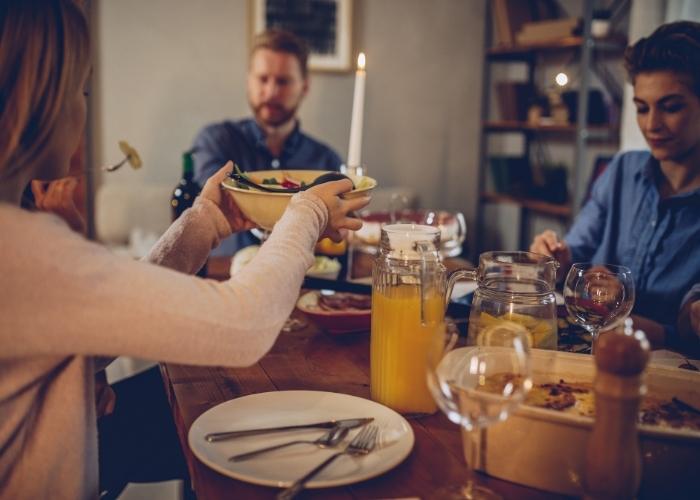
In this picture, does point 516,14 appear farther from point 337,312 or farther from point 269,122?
point 337,312

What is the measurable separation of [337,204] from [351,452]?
1.18 ft

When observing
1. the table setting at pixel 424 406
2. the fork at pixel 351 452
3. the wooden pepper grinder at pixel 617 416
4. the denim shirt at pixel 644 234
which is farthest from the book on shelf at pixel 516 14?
the wooden pepper grinder at pixel 617 416

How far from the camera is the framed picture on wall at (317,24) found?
3744 millimetres

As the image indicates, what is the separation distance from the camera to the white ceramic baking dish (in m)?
0.75

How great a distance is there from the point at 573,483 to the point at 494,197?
3.60 meters

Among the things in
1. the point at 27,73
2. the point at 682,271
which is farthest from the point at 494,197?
the point at 27,73

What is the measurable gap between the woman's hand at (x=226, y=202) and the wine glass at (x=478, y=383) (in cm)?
56

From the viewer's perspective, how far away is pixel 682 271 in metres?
1.81

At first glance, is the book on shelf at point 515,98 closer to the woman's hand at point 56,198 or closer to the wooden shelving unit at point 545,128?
the wooden shelving unit at point 545,128

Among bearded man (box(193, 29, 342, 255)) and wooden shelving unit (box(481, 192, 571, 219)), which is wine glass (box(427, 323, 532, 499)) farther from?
wooden shelving unit (box(481, 192, 571, 219))

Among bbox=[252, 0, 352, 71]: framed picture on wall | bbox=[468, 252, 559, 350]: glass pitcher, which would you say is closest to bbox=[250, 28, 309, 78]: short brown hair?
bbox=[252, 0, 352, 71]: framed picture on wall

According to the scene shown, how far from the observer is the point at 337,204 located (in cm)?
103

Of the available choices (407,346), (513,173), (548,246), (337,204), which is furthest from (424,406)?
(513,173)

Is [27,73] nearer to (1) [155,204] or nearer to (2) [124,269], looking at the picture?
(2) [124,269]
